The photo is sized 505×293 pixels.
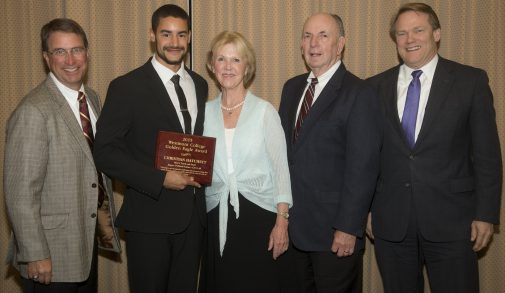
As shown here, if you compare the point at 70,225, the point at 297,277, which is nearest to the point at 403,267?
the point at 297,277

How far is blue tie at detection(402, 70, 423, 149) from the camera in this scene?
8.78ft

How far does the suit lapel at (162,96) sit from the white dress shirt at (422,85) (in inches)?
51.3

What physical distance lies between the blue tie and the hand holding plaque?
3.67 feet

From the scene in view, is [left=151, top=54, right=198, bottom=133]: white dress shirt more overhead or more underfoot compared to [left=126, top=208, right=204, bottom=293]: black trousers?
more overhead

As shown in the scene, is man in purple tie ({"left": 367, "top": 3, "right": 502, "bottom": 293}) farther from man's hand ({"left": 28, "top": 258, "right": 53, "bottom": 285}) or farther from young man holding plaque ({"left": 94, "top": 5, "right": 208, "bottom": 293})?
man's hand ({"left": 28, "top": 258, "right": 53, "bottom": 285})

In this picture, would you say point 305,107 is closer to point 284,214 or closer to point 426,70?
point 284,214

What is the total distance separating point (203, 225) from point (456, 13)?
251cm

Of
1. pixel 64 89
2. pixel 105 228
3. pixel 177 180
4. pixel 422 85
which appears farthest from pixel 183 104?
pixel 422 85

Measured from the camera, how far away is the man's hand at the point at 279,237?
8.38 feet

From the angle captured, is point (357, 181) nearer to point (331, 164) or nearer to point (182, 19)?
point (331, 164)

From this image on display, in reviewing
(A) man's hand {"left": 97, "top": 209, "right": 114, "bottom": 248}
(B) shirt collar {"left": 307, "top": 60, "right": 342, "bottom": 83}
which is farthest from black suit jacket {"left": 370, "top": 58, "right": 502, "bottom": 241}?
(A) man's hand {"left": 97, "top": 209, "right": 114, "bottom": 248}

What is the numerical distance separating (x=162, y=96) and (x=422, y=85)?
1508mm

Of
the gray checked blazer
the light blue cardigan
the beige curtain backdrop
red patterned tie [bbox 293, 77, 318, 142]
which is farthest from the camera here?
the beige curtain backdrop

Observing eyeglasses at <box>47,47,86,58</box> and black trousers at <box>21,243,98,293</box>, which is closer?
black trousers at <box>21,243,98,293</box>
